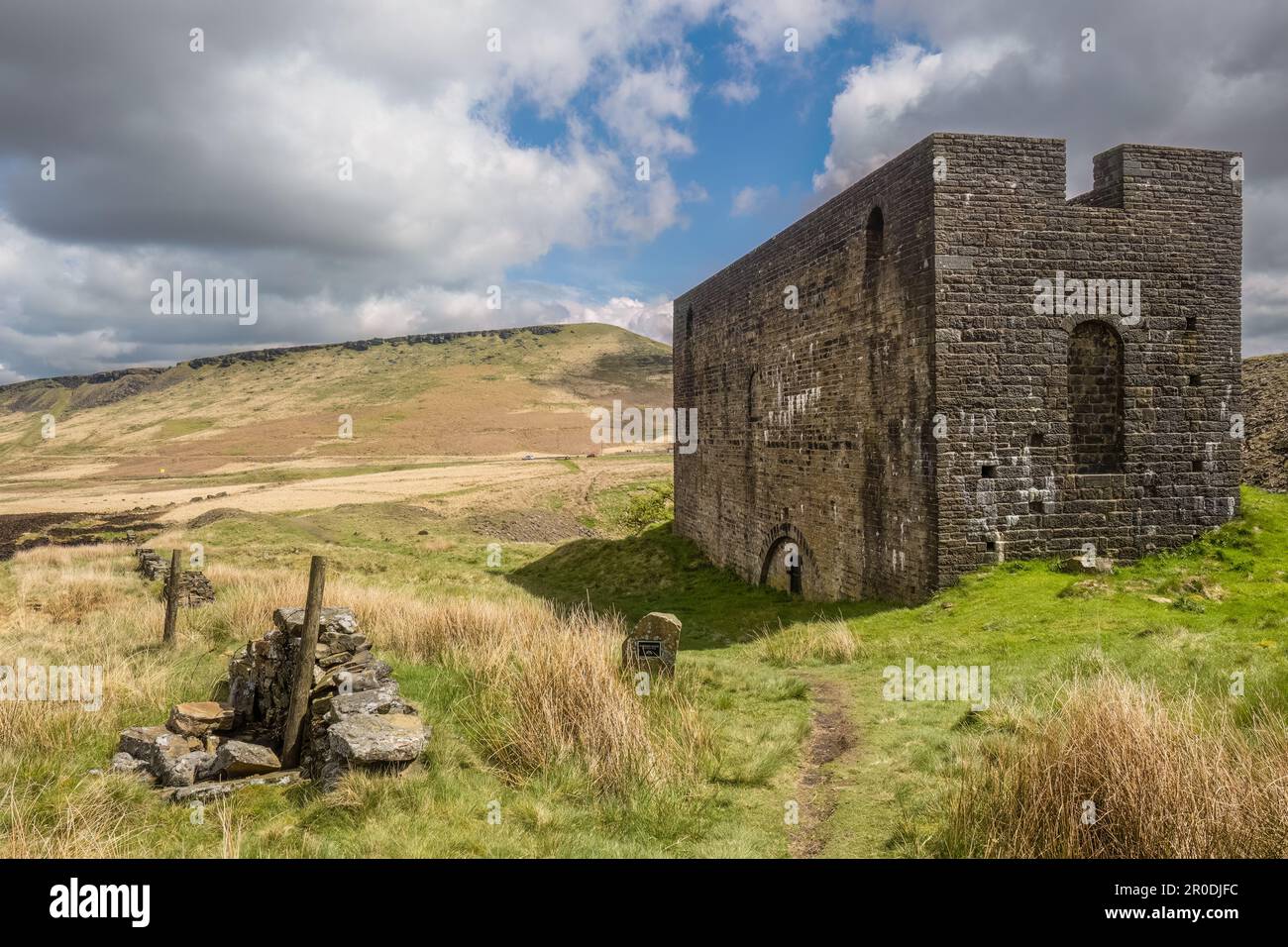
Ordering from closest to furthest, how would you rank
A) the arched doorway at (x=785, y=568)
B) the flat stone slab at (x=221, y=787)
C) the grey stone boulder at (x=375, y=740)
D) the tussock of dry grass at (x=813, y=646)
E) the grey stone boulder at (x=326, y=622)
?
1. the grey stone boulder at (x=375, y=740)
2. the flat stone slab at (x=221, y=787)
3. the grey stone boulder at (x=326, y=622)
4. the tussock of dry grass at (x=813, y=646)
5. the arched doorway at (x=785, y=568)

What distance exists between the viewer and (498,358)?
14625 cm

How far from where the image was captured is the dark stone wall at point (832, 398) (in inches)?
514

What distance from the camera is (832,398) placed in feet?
52.4

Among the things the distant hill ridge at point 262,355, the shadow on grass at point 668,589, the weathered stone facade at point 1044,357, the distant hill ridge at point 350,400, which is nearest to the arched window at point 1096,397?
the weathered stone facade at point 1044,357

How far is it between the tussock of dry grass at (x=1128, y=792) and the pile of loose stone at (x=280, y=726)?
14.3 ft

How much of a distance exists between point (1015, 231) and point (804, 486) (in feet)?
22.2

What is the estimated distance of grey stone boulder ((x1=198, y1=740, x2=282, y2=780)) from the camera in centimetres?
743

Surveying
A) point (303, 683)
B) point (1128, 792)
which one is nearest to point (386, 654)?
point (303, 683)

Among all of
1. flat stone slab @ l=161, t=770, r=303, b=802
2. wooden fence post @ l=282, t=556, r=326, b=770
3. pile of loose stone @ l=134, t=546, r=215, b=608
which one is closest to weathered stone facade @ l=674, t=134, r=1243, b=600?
wooden fence post @ l=282, t=556, r=326, b=770

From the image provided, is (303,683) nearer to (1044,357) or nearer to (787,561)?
(1044,357)

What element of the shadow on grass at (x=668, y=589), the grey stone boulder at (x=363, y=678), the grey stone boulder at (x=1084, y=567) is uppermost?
the grey stone boulder at (x=1084, y=567)

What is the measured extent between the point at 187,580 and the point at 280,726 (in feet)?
33.0

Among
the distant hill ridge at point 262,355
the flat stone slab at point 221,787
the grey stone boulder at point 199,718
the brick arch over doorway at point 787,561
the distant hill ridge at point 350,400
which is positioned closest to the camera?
the flat stone slab at point 221,787

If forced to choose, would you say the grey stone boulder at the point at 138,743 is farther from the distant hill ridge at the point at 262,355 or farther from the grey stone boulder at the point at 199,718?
the distant hill ridge at the point at 262,355
